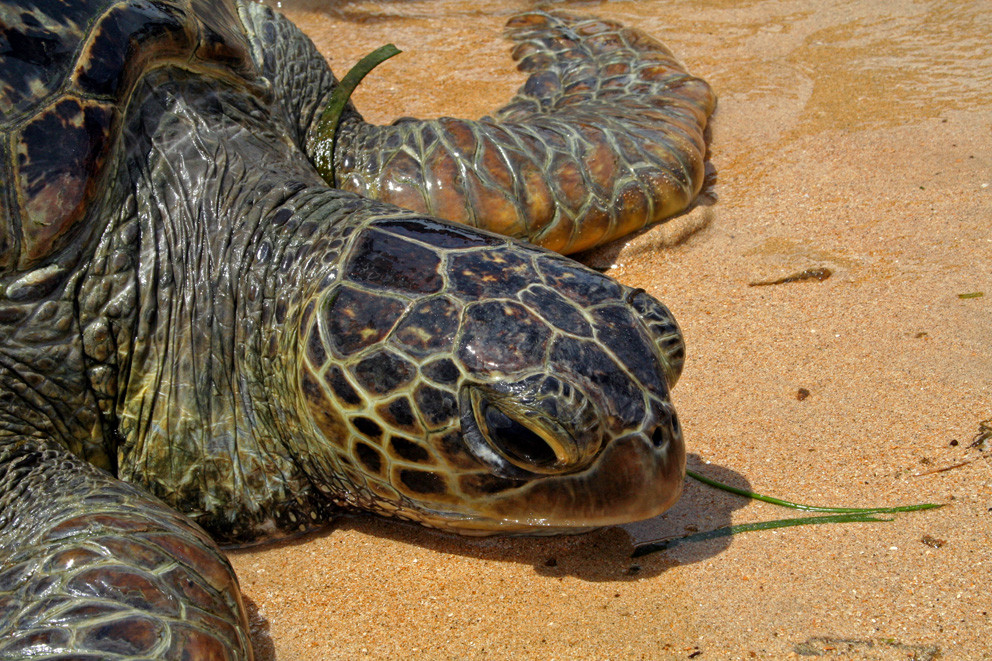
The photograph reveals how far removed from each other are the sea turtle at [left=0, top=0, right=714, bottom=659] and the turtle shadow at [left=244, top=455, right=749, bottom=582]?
14cm

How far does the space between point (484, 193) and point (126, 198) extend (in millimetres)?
1356

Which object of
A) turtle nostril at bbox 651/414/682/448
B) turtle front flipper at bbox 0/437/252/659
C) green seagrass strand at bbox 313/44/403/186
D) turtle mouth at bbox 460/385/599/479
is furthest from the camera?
green seagrass strand at bbox 313/44/403/186

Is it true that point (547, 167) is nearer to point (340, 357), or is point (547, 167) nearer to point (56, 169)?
point (340, 357)

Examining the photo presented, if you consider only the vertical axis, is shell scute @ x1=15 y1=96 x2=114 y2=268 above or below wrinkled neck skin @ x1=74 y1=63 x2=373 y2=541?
Result: above

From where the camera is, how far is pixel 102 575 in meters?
1.92

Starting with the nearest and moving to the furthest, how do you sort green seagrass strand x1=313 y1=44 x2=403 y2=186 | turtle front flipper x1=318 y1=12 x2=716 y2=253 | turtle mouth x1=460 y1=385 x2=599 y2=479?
turtle mouth x1=460 y1=385 x2=599 y2=479, turtle front flipper x1=318 y1=12 x2=716 y2=253, green seagrass strand x1=313 y1=44 x2=403 y2=186

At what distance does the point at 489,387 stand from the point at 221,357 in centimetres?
94

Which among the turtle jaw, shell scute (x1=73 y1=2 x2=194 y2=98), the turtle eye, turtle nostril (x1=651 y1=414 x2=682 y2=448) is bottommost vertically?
the turtle jaw

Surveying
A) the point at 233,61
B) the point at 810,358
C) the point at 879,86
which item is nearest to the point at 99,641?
the point at 233,61

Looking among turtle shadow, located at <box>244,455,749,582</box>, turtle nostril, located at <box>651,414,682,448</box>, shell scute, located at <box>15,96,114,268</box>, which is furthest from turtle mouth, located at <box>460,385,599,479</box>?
shell scute, located at <box>15,96,114,268</box>

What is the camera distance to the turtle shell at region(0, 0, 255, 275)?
2395 mm

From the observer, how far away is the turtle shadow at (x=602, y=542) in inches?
93.9

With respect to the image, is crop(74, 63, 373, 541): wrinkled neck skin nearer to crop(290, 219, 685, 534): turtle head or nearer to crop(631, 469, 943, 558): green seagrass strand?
crop(290, 219, 685, 534): turtle head

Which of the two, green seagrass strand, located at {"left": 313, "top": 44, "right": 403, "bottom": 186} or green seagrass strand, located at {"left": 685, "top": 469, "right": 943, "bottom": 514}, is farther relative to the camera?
green seagrass strand, located at {"left": 313, "top": 44, "right": 403, "bottom": 186}
